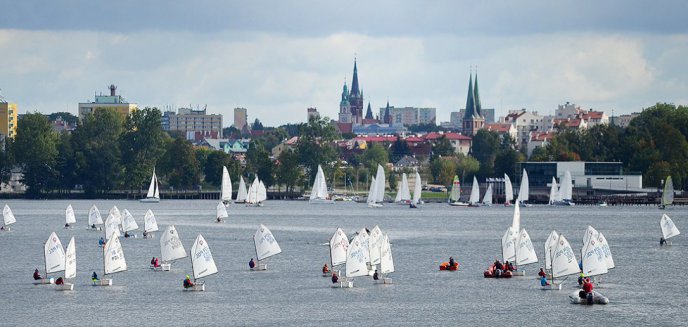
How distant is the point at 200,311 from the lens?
82.5m

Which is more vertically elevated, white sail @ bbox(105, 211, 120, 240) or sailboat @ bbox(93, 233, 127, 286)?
white sail @ bbox(105, 211, 120, 240)

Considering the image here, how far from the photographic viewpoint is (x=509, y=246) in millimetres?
102125

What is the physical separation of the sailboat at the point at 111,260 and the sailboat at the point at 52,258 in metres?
2.83

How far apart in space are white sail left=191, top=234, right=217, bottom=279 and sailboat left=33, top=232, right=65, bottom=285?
9579 mm

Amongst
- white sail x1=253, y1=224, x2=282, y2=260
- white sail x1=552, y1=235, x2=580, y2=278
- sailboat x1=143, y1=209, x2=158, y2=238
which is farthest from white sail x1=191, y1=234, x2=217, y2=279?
sailboat x1=143, y1=209, x2=158, y2=238

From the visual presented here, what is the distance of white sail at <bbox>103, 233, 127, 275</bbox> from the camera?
94938 mm

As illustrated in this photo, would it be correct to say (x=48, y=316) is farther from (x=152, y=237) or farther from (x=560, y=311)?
(x=152, y=237)

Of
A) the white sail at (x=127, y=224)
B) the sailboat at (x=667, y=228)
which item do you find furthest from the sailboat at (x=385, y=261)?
the white sail at (x=127, y=224)

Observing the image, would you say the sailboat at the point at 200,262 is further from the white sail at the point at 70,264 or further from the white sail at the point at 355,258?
the white sail at the point at 355,258

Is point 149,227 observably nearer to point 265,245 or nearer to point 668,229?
point 265,245

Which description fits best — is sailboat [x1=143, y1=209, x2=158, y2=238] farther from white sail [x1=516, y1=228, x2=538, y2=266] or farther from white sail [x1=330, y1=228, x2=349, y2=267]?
white sail [x1=516, y1=228, x2=538, y2=266]

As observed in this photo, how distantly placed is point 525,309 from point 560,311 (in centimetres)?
203

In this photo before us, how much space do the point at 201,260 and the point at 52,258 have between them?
35.1ft

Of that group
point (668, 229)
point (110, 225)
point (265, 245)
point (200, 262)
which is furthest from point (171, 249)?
point (668, 229)
